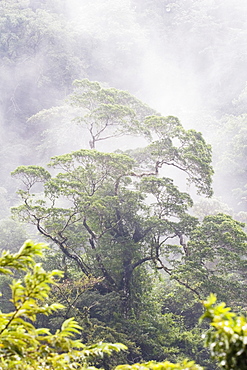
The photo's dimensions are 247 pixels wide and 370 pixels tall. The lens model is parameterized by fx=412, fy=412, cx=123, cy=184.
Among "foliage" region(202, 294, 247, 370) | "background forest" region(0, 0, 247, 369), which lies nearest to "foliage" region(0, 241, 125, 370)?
"foliage" region(202, 294, 247, 370)

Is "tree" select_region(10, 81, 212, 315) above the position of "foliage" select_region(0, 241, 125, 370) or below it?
above

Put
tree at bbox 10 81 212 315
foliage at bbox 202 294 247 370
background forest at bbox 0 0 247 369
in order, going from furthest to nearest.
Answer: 1. tree at bbox 10 81 212 315
2. background forest at bbox 0 0 247 369
3. foliage at bbox 202 294 247 370

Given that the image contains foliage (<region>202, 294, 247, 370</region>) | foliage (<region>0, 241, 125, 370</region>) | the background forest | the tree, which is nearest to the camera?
foliage (<region>202, 294, 247, 370</region>)

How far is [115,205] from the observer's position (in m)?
9.01

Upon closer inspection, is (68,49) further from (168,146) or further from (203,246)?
(203,246)

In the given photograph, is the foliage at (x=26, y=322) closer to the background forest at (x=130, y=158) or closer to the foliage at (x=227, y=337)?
the foliage at (x=227, y=337)

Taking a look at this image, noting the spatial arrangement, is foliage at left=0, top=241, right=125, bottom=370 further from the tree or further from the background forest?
the tree

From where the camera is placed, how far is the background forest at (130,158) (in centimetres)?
799

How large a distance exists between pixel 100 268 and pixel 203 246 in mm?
2228

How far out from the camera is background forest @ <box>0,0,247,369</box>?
7.99 m

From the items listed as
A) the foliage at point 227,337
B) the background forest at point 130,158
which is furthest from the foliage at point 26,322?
the background forest at point 130,158

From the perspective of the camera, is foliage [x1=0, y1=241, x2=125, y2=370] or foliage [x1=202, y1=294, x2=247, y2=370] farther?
foliage [x1=0, y1=241, x2=125, y2=370]

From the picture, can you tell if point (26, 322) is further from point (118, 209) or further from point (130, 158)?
point (130, 158)

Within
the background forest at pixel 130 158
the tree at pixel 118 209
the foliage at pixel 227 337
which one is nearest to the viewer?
the foliage at pixel 227 337
